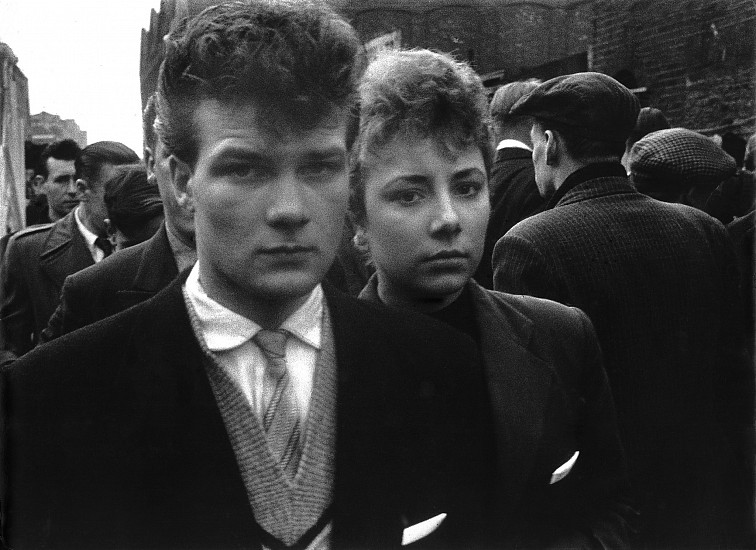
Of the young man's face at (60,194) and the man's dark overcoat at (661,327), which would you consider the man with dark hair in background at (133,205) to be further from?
the young man's face at (60,194)

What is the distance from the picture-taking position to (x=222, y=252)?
1329mm

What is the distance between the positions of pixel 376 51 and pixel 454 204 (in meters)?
0.37

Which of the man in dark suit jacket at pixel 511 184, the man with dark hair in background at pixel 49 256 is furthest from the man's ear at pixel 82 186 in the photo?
the man in dark suit jacket at pixel 511 184

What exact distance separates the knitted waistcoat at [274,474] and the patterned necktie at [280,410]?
0.05ft

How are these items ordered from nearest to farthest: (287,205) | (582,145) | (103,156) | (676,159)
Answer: (287,205) < (103,156) < (582,145) < (676,159)

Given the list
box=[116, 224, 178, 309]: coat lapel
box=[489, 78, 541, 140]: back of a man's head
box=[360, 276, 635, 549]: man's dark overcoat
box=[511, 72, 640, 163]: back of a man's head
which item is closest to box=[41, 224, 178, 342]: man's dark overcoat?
box=[116, 224, 178, 309]: coat lapel

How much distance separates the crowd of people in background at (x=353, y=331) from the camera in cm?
133

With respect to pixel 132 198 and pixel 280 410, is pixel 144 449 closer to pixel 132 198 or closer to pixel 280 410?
pixel 280 410

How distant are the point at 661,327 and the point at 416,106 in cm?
96

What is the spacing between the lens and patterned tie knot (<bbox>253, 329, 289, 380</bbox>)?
1364 millimetres

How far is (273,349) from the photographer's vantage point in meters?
1.37

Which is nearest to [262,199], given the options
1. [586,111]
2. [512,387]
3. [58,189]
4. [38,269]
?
[512,387]

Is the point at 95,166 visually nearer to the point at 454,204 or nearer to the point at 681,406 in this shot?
the point at 454,204

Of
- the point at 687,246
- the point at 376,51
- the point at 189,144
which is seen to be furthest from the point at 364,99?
the point at 687,246
